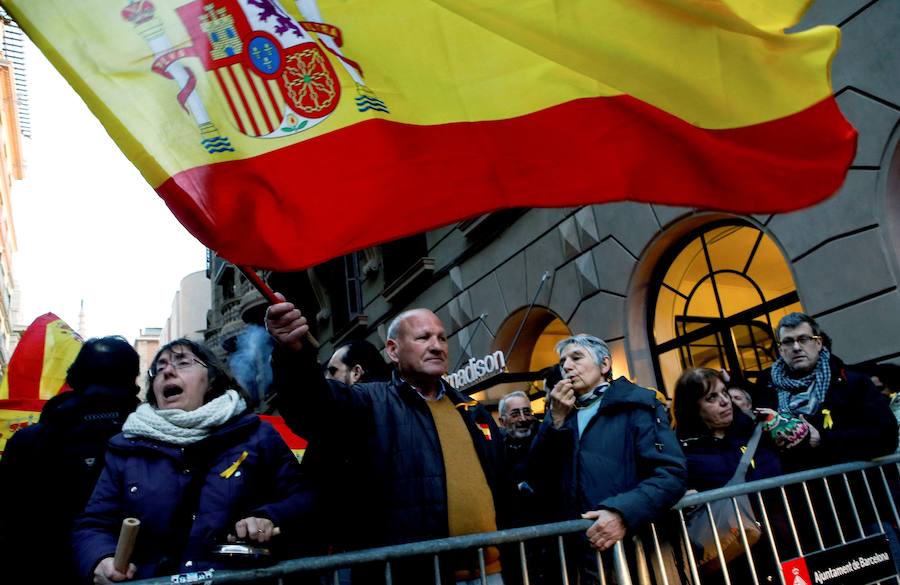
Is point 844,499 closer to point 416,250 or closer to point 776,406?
point 776,406

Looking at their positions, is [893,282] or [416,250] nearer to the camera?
[893,282]

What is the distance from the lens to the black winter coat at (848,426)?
3807 mm

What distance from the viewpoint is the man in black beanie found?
2.80 meters

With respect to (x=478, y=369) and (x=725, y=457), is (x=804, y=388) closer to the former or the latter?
(x=725, y=457)

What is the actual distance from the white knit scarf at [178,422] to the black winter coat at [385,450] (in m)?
0.32

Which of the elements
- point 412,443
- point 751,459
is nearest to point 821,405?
point 751,459

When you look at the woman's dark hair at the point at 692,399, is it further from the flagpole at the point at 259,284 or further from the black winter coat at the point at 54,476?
the black winter coat at the point at 54,476

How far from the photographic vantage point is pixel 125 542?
206cm

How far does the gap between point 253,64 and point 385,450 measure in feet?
5.23

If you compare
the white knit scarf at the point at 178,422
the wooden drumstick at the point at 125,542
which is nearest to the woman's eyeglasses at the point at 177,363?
the white knit scarf at the point at 178,422

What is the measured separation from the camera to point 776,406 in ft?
14.6

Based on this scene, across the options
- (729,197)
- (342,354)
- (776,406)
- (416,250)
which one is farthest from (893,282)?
(416,250)

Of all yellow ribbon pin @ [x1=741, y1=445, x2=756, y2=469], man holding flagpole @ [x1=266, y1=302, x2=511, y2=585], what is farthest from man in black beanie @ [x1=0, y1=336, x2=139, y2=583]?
yellow ribbon pin @ [x1=741, y1=445, x2=756, y2=469]

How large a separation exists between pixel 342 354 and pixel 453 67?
2120 millimetres
